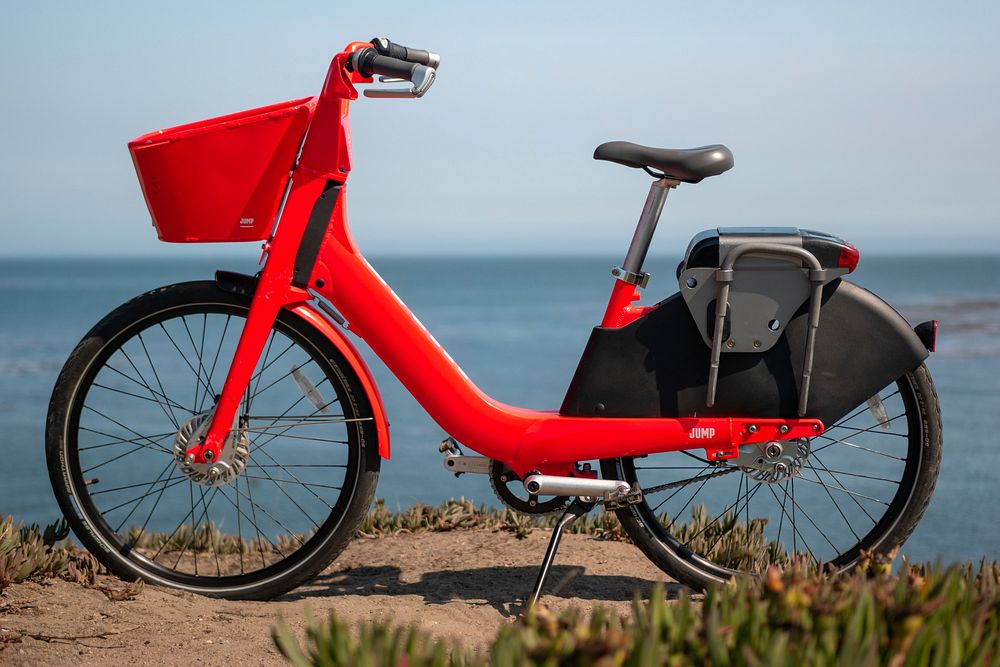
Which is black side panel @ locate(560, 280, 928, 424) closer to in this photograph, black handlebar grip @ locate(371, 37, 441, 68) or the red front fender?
the red front fender

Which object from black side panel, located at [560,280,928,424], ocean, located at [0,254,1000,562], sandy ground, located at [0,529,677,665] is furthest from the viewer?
ocean, located at [0,254,1000,562]

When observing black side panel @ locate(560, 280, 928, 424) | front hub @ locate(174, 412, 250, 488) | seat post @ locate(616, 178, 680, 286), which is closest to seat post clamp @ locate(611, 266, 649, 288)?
seat post @ locate(616, 178, 680, 286)

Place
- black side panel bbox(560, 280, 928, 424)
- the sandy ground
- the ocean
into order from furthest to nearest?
the ocean < black side panel bbox(560, 280, 928, 424) < the sandy ground

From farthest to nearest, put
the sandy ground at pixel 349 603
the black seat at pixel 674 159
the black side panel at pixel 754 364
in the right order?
1. the black side panel at pixel 754 364
2. the black seat at pixel 674 159
3. the sandy ground at pixel 349 603

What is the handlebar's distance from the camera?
3.17m

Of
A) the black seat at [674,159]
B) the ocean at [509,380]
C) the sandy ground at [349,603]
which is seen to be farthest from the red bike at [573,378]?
the ocean at [509,380]

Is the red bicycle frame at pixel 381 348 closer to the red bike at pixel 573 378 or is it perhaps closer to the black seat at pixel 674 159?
the red bike at pixel 573 378

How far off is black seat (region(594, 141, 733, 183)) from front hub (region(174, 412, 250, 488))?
1547 millimetres

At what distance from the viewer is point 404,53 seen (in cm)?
329

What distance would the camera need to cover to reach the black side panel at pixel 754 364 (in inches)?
131

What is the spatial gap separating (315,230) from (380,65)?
1.90 ft

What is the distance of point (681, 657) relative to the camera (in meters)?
1.97

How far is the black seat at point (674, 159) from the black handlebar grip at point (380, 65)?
65 centimetres

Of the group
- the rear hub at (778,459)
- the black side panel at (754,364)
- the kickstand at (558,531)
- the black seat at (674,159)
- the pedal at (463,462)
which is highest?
the black seat at (674,159)
